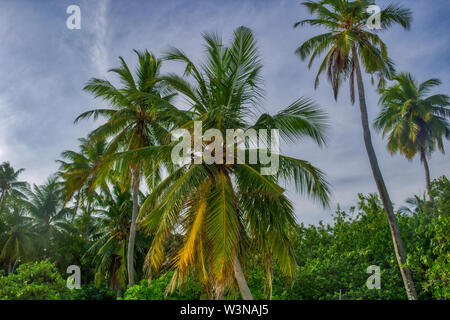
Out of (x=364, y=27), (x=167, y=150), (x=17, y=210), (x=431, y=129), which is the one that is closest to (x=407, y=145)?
(x=431, y=129)

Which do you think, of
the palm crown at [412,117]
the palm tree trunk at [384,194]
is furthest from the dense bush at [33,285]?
the palm crown at [412,117]

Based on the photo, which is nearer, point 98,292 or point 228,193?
point 228,193

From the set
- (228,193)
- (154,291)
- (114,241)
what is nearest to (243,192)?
(228,193)

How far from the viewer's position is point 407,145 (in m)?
20.1

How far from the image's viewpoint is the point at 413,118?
1964cm

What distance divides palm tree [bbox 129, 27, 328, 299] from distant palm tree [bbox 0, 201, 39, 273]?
779 inches

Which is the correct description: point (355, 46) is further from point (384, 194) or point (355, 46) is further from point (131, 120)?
point (131, 120)

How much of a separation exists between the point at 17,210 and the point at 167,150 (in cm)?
2204

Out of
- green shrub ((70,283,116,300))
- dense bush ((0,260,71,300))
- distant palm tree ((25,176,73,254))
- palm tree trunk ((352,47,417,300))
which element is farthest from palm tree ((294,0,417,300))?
distant palm tree ((25,176,73,254))

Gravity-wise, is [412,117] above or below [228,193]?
above

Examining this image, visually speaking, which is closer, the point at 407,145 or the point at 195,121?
the point at 195,121

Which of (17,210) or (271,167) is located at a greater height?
(17,210)

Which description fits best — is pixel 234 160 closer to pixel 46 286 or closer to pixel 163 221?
pixel 163 221

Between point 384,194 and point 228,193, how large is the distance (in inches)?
267
